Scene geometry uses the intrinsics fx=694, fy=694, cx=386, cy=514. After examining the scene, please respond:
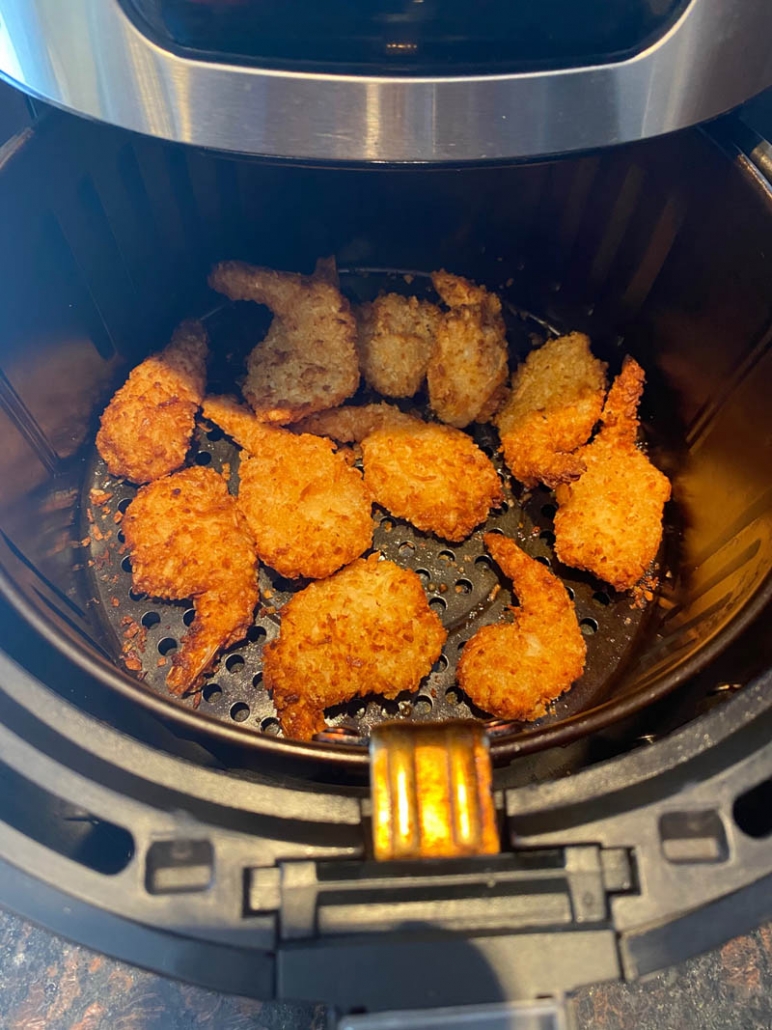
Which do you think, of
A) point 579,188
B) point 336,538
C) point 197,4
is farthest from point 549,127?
point 336,538

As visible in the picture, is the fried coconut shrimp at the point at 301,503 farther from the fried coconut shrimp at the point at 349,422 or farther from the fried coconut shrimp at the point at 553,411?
the fried coconut shrimp at the point at 553,411

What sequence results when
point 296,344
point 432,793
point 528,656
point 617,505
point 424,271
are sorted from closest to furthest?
point 432,793 → point 528,656 → point 617,505 → point 296,344 → point 424,271

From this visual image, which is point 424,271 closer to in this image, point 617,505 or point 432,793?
point 617,505

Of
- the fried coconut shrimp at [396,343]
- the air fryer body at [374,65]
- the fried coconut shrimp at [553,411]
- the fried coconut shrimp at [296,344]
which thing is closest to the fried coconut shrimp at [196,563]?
the fried coconut shrimp at [296,344]

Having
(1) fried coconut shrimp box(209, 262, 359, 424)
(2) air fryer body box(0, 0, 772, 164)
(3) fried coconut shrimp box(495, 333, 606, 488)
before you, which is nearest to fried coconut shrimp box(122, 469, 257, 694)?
(1) fried coconut shrimp box(209, 262, 359, 424)

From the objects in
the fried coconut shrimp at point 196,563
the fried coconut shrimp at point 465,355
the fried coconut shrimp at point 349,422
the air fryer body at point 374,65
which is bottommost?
the fried coconut shrimp at point 196,563

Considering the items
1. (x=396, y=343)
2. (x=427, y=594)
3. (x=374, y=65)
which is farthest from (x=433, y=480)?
(x=374, y=65)

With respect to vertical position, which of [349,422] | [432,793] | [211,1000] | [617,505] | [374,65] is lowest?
[211,1000]
